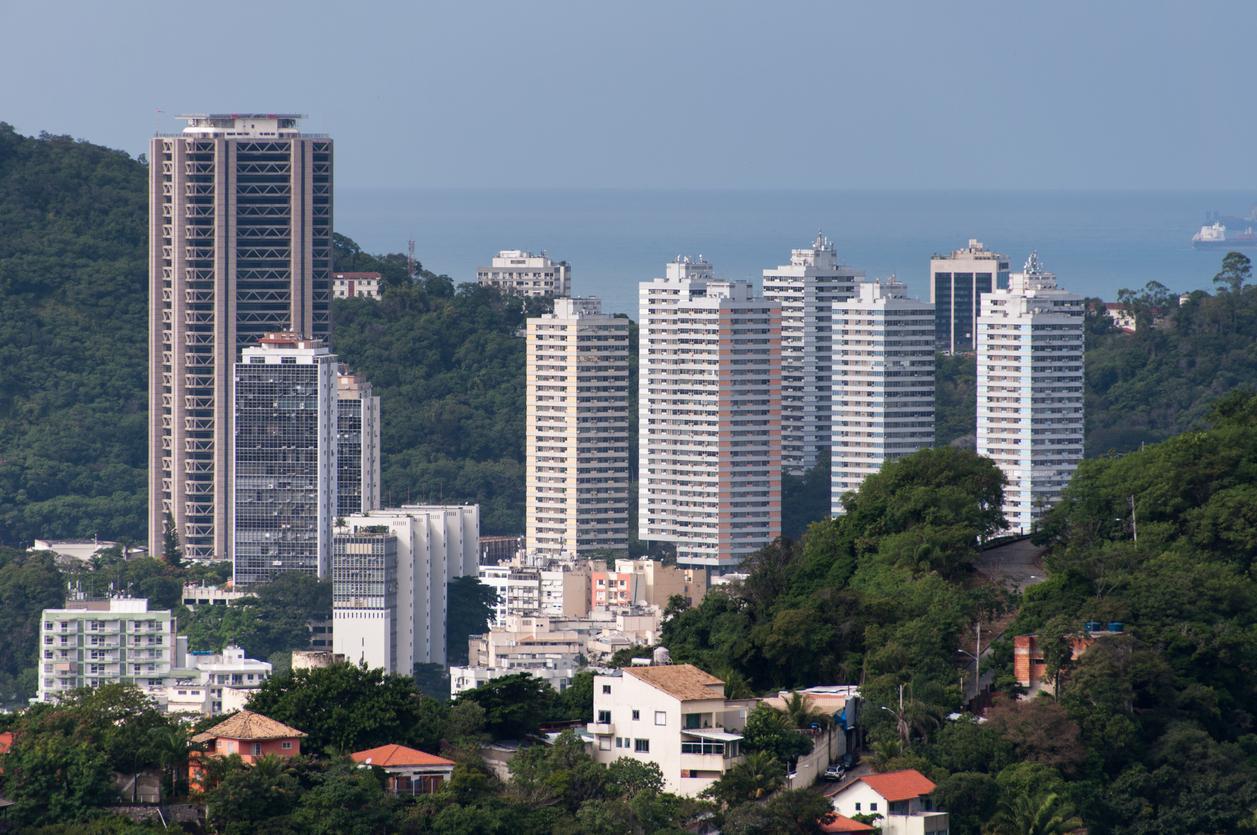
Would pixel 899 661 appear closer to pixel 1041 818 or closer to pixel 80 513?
pixel 1041 818

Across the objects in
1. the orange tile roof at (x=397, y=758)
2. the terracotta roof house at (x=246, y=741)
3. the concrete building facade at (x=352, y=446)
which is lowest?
the orange tile roof at (x=397, y=758)

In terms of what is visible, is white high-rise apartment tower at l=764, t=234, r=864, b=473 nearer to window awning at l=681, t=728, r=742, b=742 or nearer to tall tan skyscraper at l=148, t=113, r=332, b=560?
tall tan skyscraper at l=148, t=113, r=332, b=560

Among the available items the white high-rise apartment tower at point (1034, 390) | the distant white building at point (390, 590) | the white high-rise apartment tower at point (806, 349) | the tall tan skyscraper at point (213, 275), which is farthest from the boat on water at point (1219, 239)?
the distant white building at point (390, 590)

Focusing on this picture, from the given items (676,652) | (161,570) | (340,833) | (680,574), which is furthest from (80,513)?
(340,833)

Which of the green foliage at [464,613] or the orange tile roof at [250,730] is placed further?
the green foliage at [464,613]

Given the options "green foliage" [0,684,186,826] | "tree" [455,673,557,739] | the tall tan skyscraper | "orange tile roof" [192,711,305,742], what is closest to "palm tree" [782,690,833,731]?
"tree" [455,673,557,739]

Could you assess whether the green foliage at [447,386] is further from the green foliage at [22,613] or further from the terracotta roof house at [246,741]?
the terracotta roof house at [246,741]

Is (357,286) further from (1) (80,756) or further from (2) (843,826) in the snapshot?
(2) (843,826)
